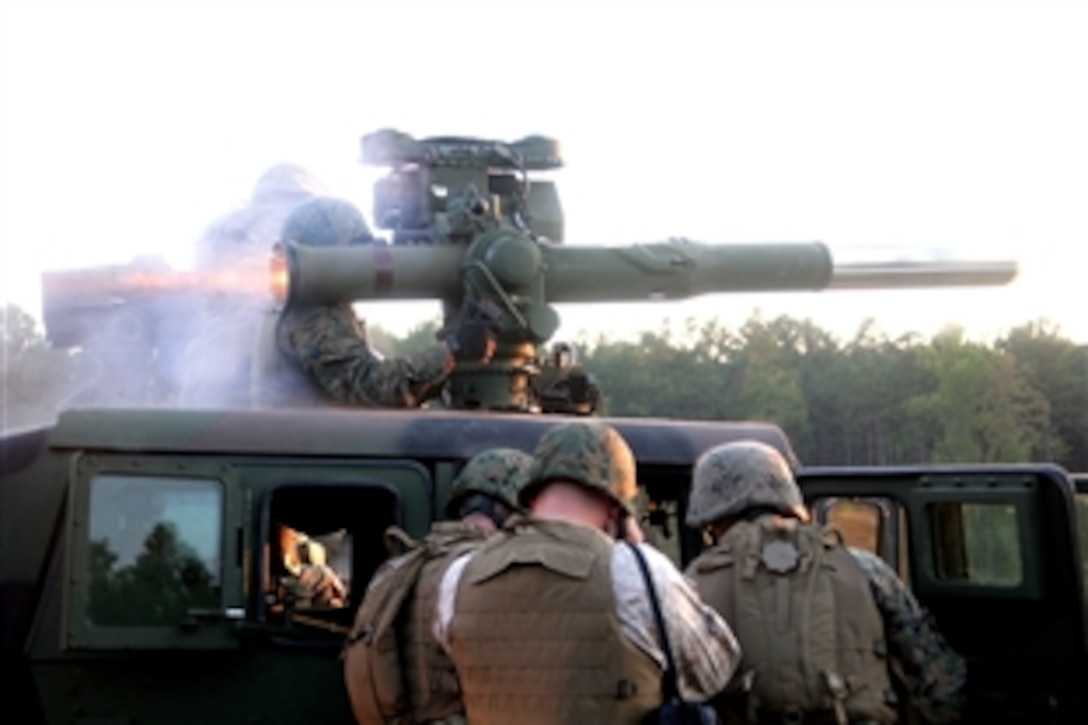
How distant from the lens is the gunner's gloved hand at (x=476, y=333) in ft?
21.3

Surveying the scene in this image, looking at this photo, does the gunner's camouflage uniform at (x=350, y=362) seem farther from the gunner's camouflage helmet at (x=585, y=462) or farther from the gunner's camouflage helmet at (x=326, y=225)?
the gunner's camouflage helmet at (x=585, y=462)

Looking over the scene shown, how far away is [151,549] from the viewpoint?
511cm

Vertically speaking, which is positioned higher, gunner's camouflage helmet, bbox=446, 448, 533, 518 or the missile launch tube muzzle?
the missile launch tube muzzle

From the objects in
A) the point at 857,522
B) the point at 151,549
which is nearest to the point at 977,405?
the point at 857,522

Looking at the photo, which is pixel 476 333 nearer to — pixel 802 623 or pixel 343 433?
pixel 343 433

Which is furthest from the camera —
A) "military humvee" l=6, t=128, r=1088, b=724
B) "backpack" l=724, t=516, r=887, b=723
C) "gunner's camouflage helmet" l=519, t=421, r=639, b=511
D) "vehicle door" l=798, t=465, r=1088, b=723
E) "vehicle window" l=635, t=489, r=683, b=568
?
"vehicle window" l=635, t=489, r=683, b=568

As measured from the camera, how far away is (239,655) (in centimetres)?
521

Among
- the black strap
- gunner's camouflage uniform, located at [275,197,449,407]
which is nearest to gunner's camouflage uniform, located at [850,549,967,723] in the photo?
the black strap

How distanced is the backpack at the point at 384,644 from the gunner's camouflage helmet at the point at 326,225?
2127mm

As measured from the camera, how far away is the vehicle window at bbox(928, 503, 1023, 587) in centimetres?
501

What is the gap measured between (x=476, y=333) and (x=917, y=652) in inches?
91.1

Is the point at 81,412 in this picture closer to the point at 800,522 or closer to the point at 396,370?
the point at 396,370

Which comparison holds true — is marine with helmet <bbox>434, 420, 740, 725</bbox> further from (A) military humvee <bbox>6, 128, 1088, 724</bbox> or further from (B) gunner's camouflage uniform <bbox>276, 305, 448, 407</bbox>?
(B) gunner's camouflage uniform <bbox>276, 305, 448, 407</bbox>

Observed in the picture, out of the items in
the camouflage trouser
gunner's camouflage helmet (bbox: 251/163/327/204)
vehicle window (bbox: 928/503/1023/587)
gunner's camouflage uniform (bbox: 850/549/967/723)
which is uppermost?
gunner's camouflage helmet (bbox: 251/163/327/204)
